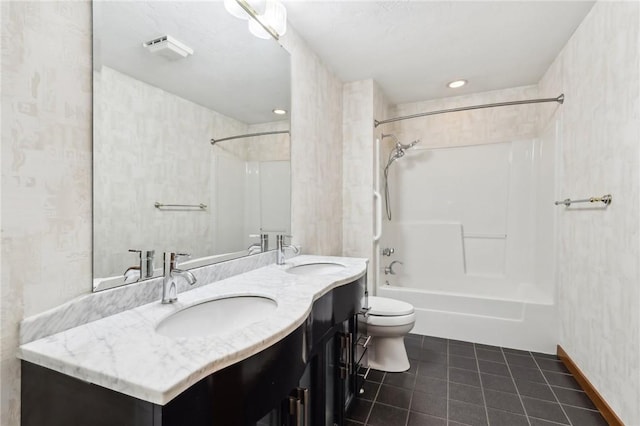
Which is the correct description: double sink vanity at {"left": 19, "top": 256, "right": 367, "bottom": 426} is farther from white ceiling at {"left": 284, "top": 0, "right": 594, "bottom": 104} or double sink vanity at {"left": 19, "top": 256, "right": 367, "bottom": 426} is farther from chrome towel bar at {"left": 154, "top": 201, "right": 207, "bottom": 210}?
white ceiling at {"left": 284, "top": 0, "right": 594, "bottom": 104}

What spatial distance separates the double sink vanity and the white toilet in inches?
39.9

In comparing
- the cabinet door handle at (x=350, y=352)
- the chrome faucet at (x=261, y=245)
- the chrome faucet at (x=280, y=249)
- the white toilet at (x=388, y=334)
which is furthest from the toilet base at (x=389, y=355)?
the chrome faucet at (x=261, y=245)

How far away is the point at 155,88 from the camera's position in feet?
3.69

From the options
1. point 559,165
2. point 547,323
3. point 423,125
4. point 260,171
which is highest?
point 423,125

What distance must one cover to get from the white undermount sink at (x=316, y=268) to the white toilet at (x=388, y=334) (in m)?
0.46

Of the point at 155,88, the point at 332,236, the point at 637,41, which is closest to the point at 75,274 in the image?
the point at 155,88

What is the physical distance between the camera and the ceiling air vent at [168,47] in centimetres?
112

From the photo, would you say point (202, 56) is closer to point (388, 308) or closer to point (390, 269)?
point (388, 308)

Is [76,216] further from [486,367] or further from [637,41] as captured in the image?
[486,367]

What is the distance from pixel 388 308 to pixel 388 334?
0.18 metres

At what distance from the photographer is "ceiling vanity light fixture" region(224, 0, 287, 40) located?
4.85 ft

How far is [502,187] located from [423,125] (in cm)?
106

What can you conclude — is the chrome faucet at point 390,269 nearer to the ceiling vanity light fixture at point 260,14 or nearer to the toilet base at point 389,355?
the toilet base at point 389,355

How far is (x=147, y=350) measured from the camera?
64 cm
